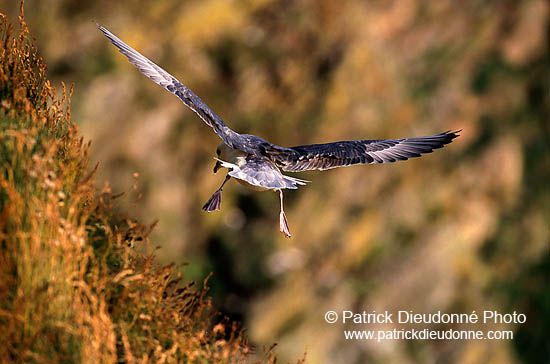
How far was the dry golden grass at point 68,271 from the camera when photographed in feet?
11.1

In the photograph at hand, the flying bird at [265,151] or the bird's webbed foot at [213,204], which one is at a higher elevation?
the flying bird at [265,151]

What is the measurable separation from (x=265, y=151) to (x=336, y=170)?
7630 millimetres

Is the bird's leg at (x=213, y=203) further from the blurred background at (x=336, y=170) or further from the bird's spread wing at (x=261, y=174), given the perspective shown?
the blurred background at (x=336, y=170)

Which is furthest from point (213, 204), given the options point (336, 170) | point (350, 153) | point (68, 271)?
point (336, 170)

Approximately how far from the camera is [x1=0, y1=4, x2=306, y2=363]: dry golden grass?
3.39 metres

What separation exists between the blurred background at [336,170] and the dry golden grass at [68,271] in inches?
301

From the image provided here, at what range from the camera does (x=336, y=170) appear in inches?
509

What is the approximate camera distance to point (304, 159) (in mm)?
5559

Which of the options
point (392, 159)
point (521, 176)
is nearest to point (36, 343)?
point (392, 159)

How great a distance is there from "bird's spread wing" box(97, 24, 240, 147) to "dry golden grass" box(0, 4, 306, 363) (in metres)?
1.14

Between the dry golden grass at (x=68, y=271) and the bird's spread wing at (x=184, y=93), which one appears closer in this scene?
the dry golden grass at (x=68, y=271)

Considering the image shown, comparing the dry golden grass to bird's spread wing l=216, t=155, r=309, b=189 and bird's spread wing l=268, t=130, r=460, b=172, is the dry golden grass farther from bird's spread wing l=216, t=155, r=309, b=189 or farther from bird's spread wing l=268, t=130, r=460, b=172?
bird's spread wing l=268, t=130, r=460, b=172

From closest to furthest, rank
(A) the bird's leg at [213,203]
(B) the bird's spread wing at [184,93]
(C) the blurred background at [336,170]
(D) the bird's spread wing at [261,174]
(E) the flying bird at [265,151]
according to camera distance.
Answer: (D) the bird's spread wing at [261,174] < (E) the flying bird at [265,151] < (B) the bird's spread wing at [184,93] < (A) the bird's leg at [213,203] < (C) the blurred background at [336,170]

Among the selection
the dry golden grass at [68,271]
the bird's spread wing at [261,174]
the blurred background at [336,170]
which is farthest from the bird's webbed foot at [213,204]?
the blurred background at [336,170]
